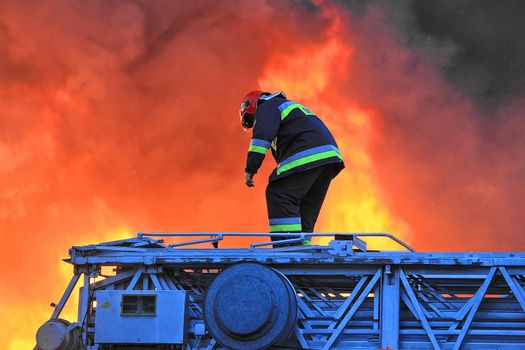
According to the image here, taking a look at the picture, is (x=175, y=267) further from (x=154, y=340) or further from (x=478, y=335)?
(x=478, y=335)

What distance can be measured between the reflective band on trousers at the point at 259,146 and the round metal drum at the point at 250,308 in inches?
67.2

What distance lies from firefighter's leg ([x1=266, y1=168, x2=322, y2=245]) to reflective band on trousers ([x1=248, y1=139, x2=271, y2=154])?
1.24ft

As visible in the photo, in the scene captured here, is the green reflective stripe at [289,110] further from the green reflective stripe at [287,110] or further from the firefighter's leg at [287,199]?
the firefighter's leg at [287,199]

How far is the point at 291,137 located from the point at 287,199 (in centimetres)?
68

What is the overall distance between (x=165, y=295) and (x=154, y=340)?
0.39 metres

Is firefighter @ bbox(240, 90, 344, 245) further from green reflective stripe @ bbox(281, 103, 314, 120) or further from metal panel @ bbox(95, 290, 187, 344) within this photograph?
metal panel @ bbox(95, 290, 187, 344)

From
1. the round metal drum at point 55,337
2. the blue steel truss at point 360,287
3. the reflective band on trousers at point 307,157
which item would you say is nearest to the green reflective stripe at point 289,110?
the reflective band on trousers at point 307,157

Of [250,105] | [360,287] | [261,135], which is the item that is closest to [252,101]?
[250,105]

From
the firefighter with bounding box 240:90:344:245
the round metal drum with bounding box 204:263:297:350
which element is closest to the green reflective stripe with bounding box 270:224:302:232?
the firefighter with bounding box 240:90:344:245

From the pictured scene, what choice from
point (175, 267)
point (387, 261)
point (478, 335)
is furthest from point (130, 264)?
point (478, 335)

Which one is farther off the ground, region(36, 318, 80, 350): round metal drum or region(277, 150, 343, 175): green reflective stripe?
region(277, 150, 343, 175): green reflective stripe

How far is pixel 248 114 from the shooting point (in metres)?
10.0

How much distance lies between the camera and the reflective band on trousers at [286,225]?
9.12m

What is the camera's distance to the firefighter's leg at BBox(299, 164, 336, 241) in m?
9.80
